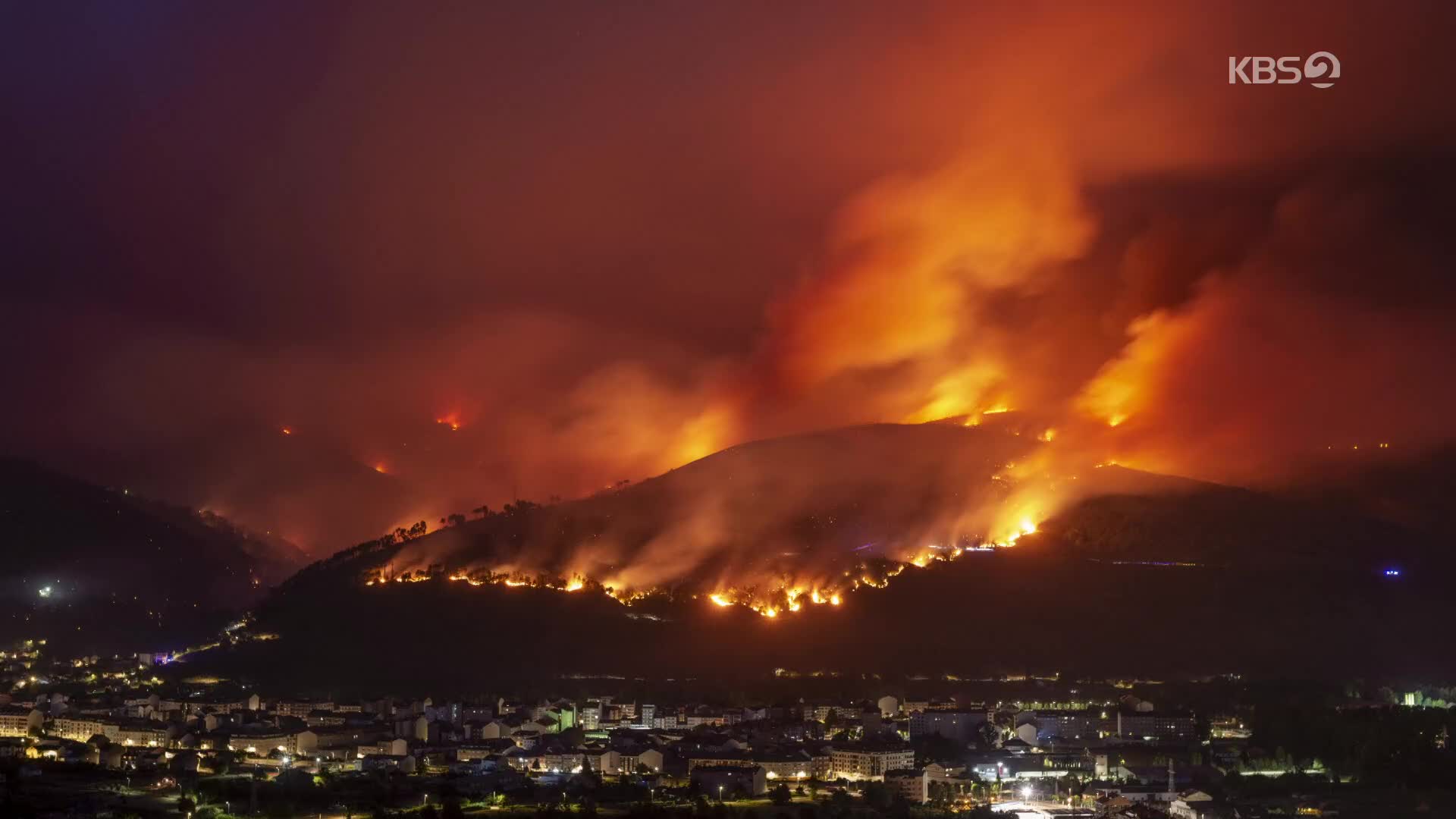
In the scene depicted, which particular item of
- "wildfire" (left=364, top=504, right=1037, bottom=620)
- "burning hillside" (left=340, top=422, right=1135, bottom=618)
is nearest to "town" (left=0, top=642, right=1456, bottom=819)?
"wildfire" (left=364, top=504, right=1037, bottom=620)

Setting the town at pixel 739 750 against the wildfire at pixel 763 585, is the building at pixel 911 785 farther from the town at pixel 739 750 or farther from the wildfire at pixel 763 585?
the wildfire at pixel 763 585

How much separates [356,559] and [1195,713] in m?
35.3

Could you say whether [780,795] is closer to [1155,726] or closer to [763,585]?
[1155,726]

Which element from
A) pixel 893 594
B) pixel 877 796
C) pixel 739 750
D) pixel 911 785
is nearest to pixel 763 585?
pixel 893 594

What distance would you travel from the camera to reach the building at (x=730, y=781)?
41500 millimetres

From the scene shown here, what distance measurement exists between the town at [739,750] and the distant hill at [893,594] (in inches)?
96.4

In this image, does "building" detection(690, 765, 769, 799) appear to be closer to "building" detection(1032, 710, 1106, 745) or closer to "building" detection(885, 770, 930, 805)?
"building" detection(885, 770, 930, 805)

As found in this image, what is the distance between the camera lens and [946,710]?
52.1 m

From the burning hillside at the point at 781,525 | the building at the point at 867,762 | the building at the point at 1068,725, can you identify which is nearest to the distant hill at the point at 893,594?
the burning hillside at the point at 781,525

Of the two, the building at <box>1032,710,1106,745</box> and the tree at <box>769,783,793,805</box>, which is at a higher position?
the building at <box>1032,710,1106,745</box>

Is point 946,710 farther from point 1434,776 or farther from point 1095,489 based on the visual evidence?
point 1095,489

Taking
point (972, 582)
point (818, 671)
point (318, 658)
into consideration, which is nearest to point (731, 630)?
point (818, 671)

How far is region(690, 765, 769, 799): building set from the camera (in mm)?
41500

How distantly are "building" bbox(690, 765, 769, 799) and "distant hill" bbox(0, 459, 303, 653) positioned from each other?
117ft
